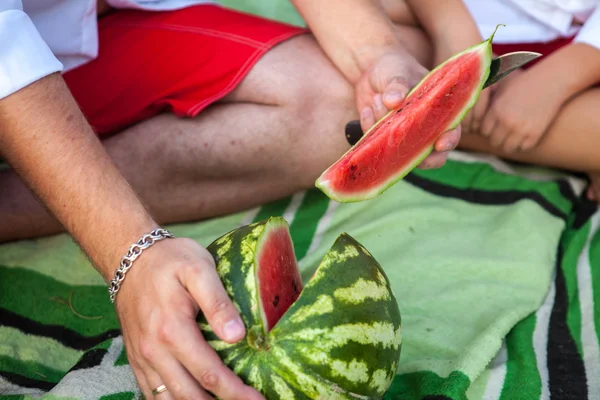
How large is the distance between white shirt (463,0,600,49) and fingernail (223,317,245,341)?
6.30ft

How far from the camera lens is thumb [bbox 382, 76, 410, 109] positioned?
1744 millimetres

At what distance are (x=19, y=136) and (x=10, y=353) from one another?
0.65 m

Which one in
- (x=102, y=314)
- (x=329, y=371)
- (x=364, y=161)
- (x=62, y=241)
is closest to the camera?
(x=329, y=371)

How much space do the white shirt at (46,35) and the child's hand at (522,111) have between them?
1.18m

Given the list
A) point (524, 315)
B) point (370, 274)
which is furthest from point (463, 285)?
point (370, 274)

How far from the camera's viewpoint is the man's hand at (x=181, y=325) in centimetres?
114

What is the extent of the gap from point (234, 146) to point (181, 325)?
3.53ft

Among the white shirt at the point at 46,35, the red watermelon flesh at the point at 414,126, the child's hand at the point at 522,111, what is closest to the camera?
the white shirt at the point at 46,35

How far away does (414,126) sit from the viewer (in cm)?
169

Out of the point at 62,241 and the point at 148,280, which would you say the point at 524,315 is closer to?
the point at 148,280

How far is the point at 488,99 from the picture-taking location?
8.00ft

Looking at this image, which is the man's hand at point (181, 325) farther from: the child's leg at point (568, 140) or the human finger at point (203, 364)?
the child's leg at point (568, 140)

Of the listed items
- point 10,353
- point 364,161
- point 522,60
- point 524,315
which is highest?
point 522,60

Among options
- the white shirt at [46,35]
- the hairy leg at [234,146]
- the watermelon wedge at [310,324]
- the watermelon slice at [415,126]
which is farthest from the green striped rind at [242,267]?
the hairy leg at [234,146]
